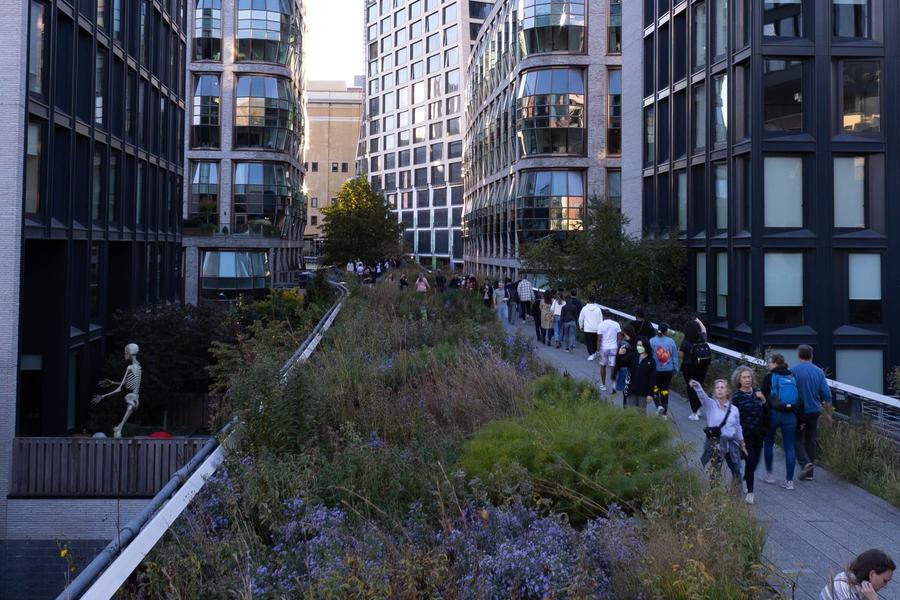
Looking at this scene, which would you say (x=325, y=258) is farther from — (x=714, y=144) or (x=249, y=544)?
(x=249, y=544)

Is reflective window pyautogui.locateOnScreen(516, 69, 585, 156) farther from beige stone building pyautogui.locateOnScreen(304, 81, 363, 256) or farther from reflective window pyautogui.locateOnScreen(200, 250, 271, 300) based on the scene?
beige stone building pyautogui.locateOnScreen(304, 81, 363, 256)

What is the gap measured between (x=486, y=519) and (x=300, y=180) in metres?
59.5

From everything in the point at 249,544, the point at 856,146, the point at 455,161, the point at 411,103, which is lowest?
the point at 249,544

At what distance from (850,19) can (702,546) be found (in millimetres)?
24175

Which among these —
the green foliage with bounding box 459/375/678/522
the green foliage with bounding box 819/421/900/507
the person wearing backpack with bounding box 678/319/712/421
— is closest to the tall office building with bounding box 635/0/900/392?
the person wearing backpack with bounding box 678/319/712/421

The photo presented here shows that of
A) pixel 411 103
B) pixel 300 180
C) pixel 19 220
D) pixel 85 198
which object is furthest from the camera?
pixel 411 103

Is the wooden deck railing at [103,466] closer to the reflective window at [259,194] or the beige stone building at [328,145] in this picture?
the reflective window at [259,194]

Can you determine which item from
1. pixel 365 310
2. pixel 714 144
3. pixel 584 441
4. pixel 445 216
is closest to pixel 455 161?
pixel 445 216

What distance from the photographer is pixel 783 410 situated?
10789 millimetres

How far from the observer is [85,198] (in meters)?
25.5

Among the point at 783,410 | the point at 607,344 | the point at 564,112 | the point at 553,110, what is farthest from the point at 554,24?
the point at 783,410

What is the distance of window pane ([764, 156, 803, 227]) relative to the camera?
87.1 ft

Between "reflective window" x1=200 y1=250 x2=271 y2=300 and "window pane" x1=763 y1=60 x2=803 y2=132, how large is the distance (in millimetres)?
31260

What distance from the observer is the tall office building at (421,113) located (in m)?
99.7
